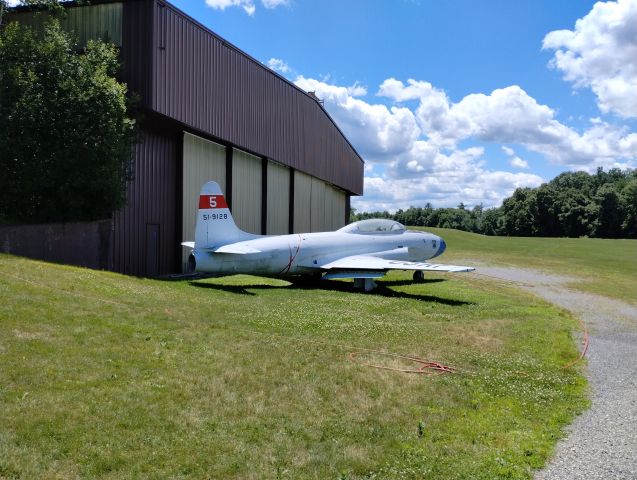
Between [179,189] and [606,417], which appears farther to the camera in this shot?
[179,189]

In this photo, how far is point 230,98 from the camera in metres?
27.6

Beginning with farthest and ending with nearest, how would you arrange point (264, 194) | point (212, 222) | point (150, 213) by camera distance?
point (264, 194) → point (150, 213) → point (212, 222)

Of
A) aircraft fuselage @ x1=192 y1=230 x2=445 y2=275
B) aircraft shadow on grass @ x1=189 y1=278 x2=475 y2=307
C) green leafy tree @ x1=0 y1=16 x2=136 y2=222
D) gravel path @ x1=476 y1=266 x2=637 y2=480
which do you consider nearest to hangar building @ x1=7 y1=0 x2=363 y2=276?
green leafy tree @ x1=0 y1=16 x2=136 y2=222

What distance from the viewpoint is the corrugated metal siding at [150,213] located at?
22266 millimetres

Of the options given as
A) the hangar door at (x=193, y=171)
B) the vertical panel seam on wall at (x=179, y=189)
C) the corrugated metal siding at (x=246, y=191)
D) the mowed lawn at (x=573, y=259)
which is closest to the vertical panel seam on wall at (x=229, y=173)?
the corrugated metal siding at (x=246, y=191)

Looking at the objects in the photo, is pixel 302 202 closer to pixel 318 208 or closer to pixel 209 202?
pixel 318 208

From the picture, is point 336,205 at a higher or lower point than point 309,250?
higher

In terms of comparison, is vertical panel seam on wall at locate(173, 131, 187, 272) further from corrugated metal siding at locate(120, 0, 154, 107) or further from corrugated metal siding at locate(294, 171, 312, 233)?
corrugated metal siding at locate(294, 171, 312, 233)

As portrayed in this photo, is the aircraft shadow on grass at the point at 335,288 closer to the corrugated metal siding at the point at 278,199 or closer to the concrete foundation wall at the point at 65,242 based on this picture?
the concrete foundation wall at the point at 65,242

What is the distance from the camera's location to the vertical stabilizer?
19.1 metres

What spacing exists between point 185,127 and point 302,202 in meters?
15.9

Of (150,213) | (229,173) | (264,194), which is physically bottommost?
(150,213)

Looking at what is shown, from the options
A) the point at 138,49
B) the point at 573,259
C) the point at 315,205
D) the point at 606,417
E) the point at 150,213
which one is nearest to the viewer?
the point at 606,417

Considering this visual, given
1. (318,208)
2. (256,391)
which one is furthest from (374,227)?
(318,208)
